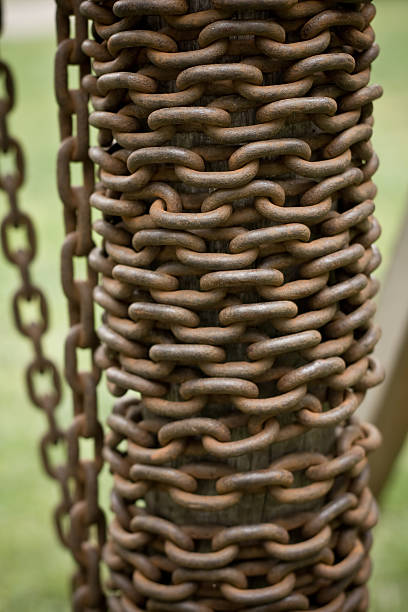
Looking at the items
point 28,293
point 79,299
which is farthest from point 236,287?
point 28,293

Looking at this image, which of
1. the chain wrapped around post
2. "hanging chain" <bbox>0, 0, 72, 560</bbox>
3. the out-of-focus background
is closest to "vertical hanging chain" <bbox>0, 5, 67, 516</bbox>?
"hanging chain" <bbox>0, 0, 72, 560</bbox>

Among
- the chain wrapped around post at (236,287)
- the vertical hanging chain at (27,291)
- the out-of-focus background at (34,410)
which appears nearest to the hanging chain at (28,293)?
the vertical hanging chain at (27,291)

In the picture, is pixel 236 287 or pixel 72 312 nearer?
pixel 236 287

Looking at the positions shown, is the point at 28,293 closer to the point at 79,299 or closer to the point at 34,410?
the point at 79,299

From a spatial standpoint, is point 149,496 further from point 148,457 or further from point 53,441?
point 53,441

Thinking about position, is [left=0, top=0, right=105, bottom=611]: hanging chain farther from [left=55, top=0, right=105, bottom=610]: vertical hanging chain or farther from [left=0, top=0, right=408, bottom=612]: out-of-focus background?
[left=0, top=0, right=408, bottom=612]: out-of-focus background

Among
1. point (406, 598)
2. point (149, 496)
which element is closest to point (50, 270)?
point (406, 598)
